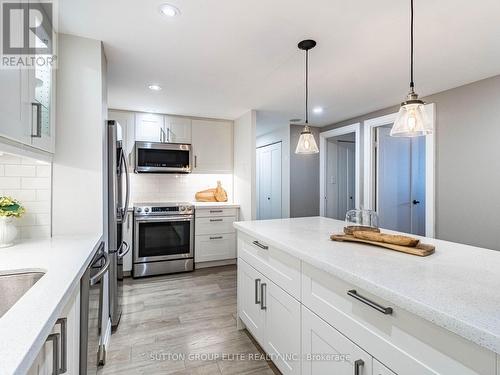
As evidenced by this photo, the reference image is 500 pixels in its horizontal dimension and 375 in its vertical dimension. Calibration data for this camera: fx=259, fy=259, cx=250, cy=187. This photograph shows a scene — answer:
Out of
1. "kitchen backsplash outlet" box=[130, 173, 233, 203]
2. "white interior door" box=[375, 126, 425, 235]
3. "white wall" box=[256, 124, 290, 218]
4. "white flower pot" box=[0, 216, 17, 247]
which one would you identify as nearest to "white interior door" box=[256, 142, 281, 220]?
"white wall" box=[256, 124, 290, 218]

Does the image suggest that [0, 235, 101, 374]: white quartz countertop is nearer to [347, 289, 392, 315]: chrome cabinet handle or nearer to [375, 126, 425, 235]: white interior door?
[347, 289, 392, 315]: chrome cabinet handle

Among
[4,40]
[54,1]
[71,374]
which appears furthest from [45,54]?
[71,374]

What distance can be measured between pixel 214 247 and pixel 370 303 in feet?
10.2

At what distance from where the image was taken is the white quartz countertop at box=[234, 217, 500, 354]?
67 centimetres

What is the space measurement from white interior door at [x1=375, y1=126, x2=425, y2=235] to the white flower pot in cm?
397

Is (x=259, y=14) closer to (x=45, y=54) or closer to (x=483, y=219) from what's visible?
(x=45, y=54)

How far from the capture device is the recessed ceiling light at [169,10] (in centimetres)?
152

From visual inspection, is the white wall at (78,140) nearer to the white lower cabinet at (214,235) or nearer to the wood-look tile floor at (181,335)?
the wood-look tile floor at (181,335)

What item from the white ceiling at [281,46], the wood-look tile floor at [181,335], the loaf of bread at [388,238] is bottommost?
the wood-look tile floor at [181,335]

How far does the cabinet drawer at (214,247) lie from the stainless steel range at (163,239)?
10 cm

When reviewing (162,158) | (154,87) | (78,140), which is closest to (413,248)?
(78,140)

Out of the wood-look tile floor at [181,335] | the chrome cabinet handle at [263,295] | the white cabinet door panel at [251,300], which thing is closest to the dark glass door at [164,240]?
the wood-look tile floor at [181,335]

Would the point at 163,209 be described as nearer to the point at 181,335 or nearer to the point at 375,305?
the point at 181,335

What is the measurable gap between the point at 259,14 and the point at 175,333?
2.44 meters
